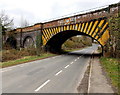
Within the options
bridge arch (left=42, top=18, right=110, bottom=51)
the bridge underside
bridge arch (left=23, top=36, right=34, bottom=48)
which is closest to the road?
bridge arch (left=42, top=18, right=110, bottom=51)

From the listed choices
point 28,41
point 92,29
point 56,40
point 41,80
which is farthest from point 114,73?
point 28,41

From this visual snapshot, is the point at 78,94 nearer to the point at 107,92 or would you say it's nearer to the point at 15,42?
the point at 107,92

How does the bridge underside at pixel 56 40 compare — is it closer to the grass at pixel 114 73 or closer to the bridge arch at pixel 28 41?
the bridge arch at pixel 28 41

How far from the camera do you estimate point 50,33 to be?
79.4 ft

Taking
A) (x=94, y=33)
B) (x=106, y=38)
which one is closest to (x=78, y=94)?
(x=106, y=38)

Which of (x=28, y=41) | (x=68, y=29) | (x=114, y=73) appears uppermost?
(x=68, y=29)

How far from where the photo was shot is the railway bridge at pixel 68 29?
16406 millimetres

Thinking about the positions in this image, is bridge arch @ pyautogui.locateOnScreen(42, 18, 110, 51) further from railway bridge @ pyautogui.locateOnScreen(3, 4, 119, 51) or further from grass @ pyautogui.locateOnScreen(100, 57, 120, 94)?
grass @ pyautogui.locateOnScreen(100, 57, 120, 94)

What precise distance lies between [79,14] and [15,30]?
2158 centimetres

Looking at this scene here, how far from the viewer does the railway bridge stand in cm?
1641

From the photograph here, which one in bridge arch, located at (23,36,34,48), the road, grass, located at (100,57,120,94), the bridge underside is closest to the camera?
the road

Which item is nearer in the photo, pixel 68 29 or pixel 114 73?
pixel 114 73

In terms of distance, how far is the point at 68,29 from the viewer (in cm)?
2100

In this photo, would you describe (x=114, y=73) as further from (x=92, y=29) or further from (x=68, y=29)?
(x=68, y=29)
